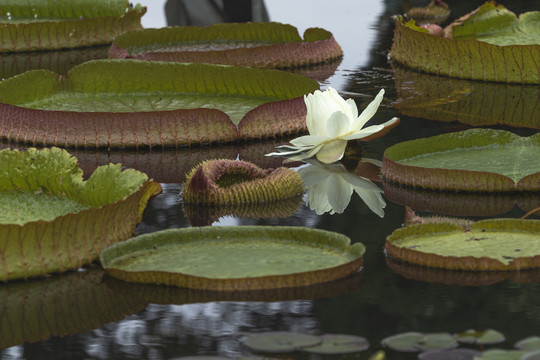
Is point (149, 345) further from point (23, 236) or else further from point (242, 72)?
point (242, 72)

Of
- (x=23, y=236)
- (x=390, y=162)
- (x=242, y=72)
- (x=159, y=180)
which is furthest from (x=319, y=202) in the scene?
(x=242, y=72)

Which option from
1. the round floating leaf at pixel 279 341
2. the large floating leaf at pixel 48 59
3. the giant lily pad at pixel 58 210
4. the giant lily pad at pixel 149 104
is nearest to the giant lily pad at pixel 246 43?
the large floating leaf at pixel 48 59

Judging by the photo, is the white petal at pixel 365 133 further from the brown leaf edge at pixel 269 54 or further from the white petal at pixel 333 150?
the brown leaf edge at pixel 269 54

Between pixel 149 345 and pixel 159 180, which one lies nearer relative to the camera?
pixel 149 345

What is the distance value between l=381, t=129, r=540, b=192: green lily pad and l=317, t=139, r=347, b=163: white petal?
34cm

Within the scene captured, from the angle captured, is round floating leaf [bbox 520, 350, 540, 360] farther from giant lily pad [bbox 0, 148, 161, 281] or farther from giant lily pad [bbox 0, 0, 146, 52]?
giant lily pad [bbox 0, 0, 146, 52]

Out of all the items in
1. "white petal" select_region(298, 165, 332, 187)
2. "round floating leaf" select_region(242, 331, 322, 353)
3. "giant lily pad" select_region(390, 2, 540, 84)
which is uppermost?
"giant lily pad" select_region(390, 2, 540, 84)

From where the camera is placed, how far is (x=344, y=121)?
4613mm

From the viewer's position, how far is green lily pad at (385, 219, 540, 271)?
10.8 ft

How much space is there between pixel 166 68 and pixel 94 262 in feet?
8.92

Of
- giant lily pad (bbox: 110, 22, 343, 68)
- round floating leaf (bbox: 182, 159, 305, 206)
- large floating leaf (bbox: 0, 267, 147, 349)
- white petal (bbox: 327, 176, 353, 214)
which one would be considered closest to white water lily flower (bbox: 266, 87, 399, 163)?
white petal (bbox: 327, 176, 353, 214)

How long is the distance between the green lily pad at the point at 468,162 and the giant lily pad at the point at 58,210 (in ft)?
3.33

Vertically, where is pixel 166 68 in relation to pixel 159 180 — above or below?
above

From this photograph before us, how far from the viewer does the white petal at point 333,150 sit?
4.75m
